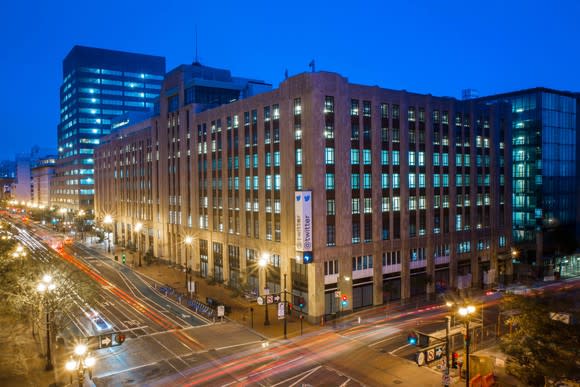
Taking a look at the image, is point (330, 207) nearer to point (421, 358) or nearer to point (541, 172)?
point (421, 358)

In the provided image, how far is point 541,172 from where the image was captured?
81875 mm

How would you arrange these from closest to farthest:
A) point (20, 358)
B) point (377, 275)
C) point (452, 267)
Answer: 1. point (20, 358)
2. point (377, 275)
3. point (452, 267)

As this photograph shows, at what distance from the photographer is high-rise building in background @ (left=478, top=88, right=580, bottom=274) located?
8188 cm

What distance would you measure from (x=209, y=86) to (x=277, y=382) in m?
59.3

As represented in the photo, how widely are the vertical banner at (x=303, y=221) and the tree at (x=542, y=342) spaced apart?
22.7 meters

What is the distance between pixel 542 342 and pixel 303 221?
26763 mm

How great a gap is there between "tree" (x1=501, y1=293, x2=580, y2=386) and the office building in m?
23.3

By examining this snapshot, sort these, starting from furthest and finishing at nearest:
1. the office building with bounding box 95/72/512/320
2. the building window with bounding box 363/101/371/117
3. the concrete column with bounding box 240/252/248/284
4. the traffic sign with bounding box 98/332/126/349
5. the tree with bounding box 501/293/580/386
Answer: the concrete column with bounding box 240/252/248/284
the building window with bounding box 363/101/371/117
the office building with bounding box 95/72/512/320
the traffic sign with bounding box 98/332/126/349
the tree with bounding box 501/293/580/386

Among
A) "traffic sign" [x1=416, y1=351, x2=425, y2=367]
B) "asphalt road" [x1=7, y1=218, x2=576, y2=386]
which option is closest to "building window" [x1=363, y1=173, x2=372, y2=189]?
"asphalt road" [x1=7, y1=218, x2=576, y2=386]

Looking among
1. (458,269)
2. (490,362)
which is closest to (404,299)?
(458,269)

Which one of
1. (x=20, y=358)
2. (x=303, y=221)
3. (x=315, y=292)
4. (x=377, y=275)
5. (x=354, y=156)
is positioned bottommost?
(x=20, y=358)

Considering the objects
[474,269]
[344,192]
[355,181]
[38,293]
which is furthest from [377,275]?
[38,293]

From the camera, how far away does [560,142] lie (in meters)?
84.9

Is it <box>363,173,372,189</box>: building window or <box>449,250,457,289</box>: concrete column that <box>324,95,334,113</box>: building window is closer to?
<box>363,173,372,189</box>: building window
